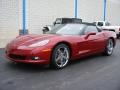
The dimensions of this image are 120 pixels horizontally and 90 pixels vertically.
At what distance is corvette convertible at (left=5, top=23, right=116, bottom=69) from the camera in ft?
18.7

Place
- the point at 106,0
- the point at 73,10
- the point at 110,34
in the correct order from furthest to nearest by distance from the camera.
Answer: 1. the point at 106,0
2. the point at 73,10
3. the point at 110,34

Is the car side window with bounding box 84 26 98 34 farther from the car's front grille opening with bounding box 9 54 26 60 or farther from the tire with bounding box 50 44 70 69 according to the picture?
the car's front grille opening with bounding box 9 54 26 60

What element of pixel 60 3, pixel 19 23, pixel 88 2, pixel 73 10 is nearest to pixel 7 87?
pixel 19 23

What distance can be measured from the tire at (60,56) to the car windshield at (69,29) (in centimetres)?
76

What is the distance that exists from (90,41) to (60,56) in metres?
1.40

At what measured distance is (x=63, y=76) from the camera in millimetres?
5375

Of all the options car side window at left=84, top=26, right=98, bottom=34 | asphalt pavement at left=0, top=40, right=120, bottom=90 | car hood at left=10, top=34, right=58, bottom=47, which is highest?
car side window at left=84, top=26, right=98, bottom=34

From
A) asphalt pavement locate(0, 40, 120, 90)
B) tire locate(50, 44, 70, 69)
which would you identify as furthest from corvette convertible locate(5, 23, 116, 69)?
asphalt pavement locate(0, 40, 120, 90)

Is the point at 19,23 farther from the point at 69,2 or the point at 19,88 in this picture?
the point at 19,88

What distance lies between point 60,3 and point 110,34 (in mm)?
12068

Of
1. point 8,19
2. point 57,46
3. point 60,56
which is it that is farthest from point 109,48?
point 8,19

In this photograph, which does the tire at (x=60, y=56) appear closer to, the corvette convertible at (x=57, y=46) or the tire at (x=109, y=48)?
the corvette convertible at (x=57, y=46)

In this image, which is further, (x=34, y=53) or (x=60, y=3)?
(x=60, y=3)

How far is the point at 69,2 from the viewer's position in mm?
20922
